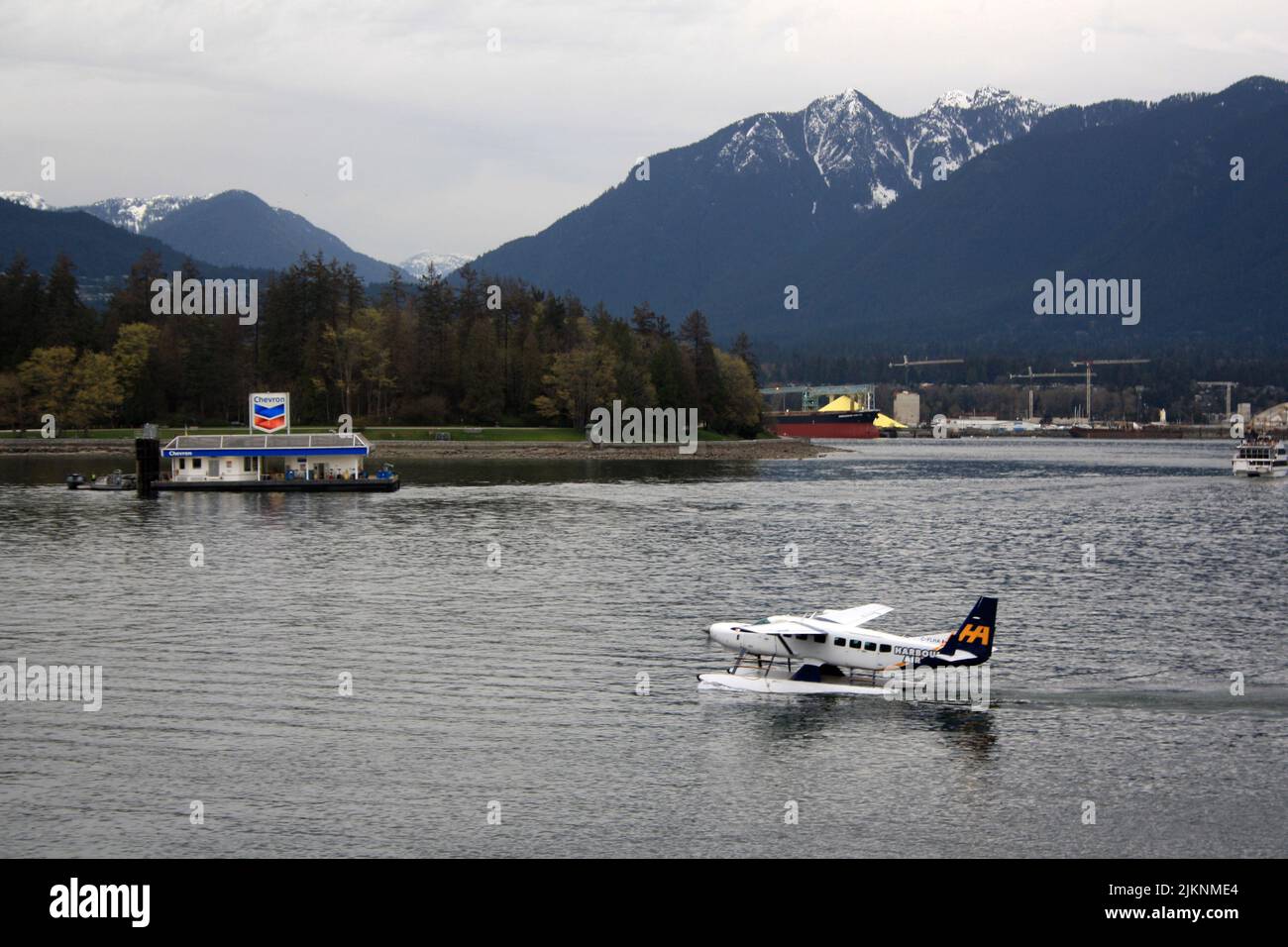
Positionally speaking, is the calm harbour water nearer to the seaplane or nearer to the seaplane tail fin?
the seaplane

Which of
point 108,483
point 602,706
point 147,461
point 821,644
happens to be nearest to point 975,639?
point 821,644

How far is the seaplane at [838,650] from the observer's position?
47312 mm

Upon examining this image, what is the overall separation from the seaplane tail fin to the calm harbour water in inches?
75.5

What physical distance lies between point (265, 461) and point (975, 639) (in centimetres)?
11433

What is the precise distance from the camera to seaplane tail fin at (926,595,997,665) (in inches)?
1874

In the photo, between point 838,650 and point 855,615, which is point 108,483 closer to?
point 855,615

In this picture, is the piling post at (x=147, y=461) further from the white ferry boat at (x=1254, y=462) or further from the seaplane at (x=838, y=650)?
the white ferry boat at (x=1254, y=462)

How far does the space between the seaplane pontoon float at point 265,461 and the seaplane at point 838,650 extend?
324ft

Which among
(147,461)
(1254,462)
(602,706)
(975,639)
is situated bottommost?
(602,706)

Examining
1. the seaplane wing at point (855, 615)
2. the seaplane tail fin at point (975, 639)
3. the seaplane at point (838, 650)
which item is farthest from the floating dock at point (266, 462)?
the seaplane tail fin at point (975, 639)

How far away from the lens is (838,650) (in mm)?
47719
